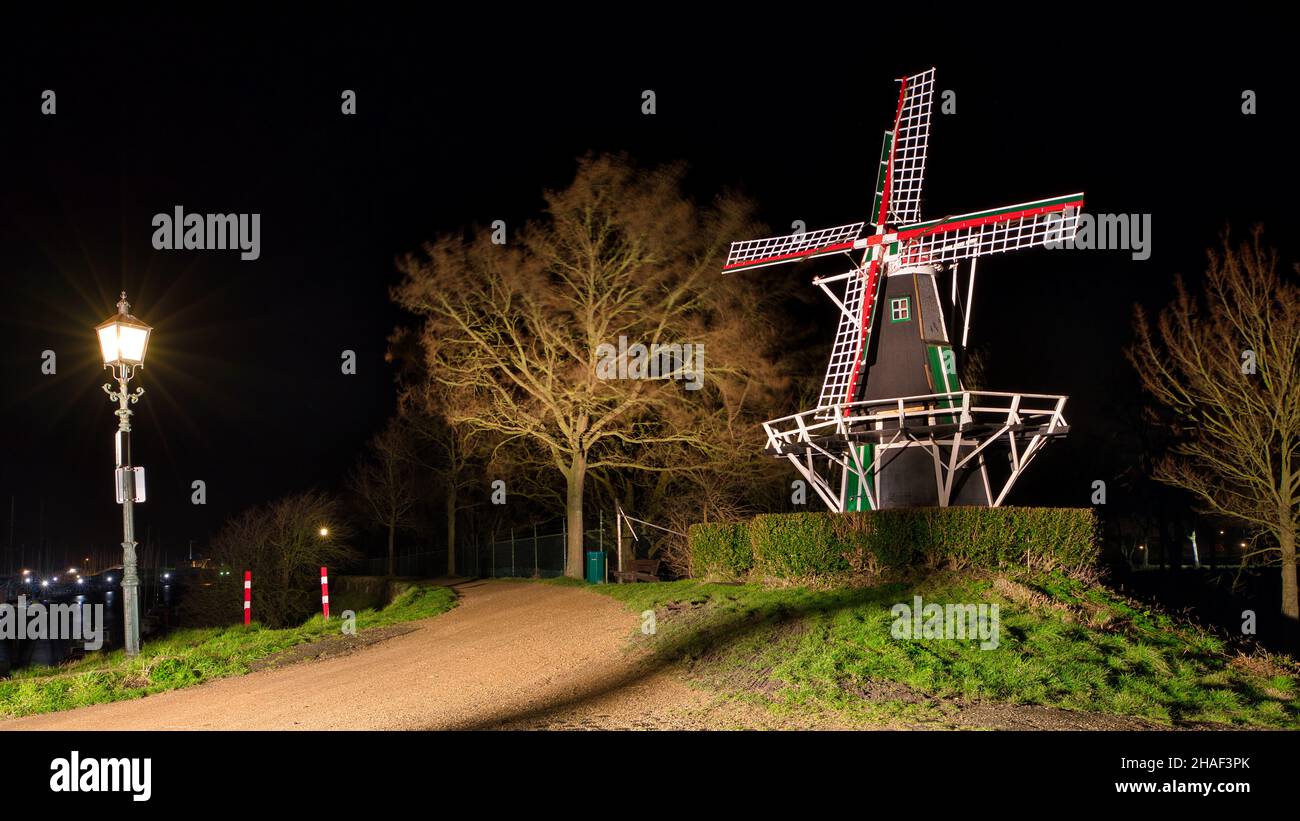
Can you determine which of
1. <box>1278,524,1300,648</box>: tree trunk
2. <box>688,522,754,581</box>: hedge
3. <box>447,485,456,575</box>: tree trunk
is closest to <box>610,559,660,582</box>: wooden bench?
<box>688,522,754,581</box>: hedge

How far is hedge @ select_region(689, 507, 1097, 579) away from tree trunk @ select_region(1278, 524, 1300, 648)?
401 inches

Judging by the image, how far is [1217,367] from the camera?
22.6 metres

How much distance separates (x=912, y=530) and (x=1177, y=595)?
29.4 feet

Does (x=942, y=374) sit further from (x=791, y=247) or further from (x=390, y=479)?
(x=390, y=479)

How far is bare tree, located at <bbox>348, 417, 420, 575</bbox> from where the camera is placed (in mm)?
47344

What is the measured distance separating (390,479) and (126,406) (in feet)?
120

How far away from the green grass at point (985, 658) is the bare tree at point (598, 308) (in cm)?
1084

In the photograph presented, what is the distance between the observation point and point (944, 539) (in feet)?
47.6

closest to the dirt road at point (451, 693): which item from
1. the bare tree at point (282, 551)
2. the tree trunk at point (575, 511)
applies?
the tree trunk at point (575, 511)

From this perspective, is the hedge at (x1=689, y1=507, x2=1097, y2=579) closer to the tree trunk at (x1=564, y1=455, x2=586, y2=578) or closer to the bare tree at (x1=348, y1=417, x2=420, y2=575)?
the tree trunk at (x1=564, y1=455, x2=586, y2=578)

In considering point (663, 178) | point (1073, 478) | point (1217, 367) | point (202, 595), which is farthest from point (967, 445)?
point (1073, 478)

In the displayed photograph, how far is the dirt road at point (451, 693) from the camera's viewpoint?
→ 8.88 metres

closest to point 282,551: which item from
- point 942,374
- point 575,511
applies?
point 575,511

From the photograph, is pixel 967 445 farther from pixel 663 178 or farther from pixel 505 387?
pixel 505 387
